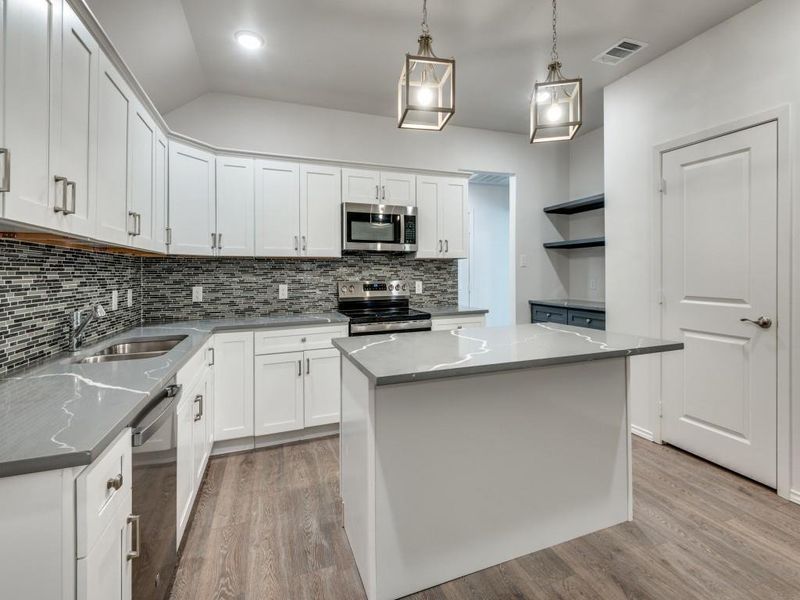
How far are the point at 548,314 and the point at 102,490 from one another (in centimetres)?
394

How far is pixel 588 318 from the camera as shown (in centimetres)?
371

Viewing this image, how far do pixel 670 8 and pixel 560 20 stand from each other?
629mm

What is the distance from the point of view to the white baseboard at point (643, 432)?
3119 mm

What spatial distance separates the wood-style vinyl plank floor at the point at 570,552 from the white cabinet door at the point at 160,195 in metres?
1.61

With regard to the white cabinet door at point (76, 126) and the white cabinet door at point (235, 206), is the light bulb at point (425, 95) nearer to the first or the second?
the white cabinet door at point (76, 126)

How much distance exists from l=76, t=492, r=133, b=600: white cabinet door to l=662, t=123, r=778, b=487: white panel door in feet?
10.6

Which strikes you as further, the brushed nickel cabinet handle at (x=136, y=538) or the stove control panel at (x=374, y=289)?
the stove control panel at (x=374, y=289)

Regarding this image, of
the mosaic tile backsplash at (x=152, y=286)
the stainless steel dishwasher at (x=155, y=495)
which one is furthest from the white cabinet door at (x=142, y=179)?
the stainless steel dishwasher at (x=155, y=495)

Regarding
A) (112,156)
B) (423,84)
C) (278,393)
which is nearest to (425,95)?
(423,84)

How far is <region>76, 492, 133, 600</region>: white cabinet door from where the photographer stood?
34.6 inches

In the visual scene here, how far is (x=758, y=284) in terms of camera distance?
2.42m

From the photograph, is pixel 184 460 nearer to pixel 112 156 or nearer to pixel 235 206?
pixel 112 156

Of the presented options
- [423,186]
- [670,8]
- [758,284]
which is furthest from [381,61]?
[758,284]

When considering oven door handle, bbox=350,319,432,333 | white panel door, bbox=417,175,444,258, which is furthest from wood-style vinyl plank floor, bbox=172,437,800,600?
white panel door, bbox=417,175,444,258
